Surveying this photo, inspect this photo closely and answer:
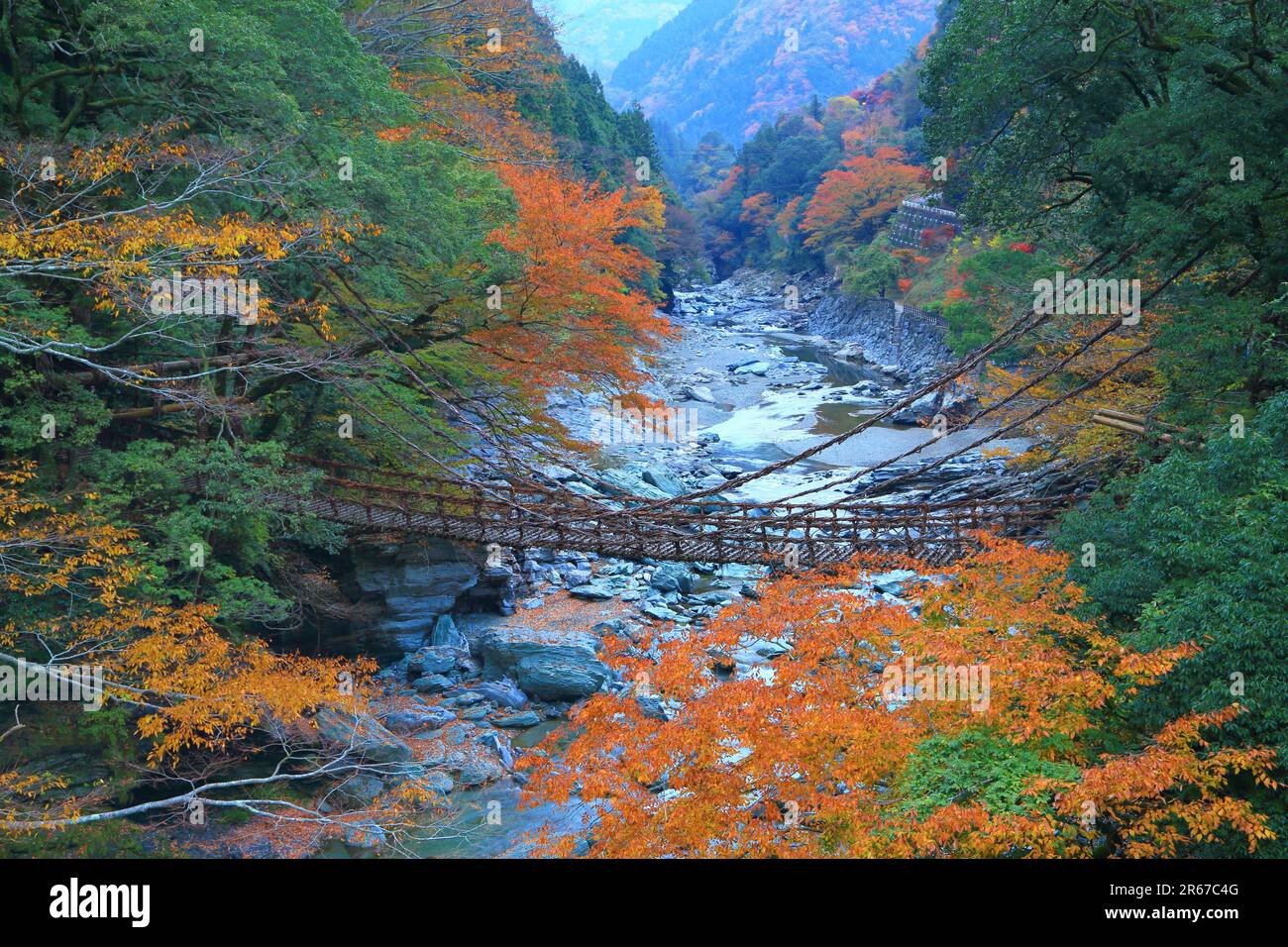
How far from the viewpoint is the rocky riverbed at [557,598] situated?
8.77 metres

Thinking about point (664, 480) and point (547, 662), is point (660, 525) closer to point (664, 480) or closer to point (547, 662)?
point (547, 662)

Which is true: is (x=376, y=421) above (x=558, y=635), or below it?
above

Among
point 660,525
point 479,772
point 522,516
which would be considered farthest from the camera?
point 660,525

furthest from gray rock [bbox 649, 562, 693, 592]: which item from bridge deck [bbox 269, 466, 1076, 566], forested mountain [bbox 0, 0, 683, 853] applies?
forested mountain [bbox 0, 0, 683, 853]

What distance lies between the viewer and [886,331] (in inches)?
1266

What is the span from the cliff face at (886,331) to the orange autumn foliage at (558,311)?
16.5 meters

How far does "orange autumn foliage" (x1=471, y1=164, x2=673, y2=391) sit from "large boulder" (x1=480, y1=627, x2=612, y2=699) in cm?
362

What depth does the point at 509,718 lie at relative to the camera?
1025 centimetres

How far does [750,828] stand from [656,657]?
5775 mm

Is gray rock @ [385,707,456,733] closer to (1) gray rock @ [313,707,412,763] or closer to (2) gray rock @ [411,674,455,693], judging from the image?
(2) gray rock @ [411,674,455,693]

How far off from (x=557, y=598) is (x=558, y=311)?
4.75 meters

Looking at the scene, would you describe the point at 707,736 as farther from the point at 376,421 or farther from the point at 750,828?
the point at 376,421


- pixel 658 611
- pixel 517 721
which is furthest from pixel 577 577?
pixel 517 721

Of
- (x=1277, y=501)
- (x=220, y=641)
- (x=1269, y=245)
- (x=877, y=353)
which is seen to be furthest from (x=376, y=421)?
(x=877, y=353)
